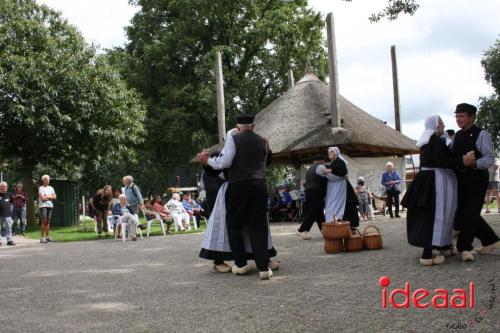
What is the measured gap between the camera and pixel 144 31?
3834 centimetres

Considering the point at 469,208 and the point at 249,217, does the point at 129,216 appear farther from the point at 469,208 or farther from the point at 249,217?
the point at 469,208

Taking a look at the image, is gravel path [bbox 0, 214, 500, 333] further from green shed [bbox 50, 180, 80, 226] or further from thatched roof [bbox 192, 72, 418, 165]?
green shed [bbox 50, 180, 80, 226]

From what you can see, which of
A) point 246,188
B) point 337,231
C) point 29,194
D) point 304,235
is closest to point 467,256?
point 337,231

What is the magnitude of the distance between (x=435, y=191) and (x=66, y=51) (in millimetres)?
25165

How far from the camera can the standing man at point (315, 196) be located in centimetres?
1170

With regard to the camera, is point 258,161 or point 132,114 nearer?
point 258,161

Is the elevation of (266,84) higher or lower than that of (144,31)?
lower

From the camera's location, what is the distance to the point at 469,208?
24.4 feet

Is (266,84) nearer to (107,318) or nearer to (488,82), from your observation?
(488,82)

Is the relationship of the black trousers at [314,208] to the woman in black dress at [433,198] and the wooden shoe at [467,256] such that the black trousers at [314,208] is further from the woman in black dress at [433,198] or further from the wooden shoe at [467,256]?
the wooden shoe at [467,256]

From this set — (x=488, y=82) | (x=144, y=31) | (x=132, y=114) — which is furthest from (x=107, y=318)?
(x=488, y=82)

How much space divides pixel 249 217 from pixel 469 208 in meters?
2.90

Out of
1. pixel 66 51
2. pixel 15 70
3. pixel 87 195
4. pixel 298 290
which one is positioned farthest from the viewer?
pixel 87 195

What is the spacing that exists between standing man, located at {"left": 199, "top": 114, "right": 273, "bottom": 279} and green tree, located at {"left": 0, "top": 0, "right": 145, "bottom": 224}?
19.7m
